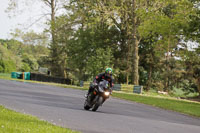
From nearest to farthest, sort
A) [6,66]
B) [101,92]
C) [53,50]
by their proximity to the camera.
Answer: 1. [101,92]
2. [53,50]
3. [6,66]

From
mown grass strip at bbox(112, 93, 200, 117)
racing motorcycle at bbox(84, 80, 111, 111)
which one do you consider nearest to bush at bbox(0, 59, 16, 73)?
mown grass strip at bbox(112, 93, 200, 117)

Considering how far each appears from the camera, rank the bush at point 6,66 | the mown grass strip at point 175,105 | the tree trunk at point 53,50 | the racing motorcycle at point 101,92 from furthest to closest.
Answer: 1. the bush at point 6,66
2. the tree trunk at point 53,50
3. the mown grass strip at point 175,105
4. the racing motorcycle at point 101,92

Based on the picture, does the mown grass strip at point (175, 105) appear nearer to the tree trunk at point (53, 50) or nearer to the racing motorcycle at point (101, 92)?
the racing motorcycle at point (101, 92)

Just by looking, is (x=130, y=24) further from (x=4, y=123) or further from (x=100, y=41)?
(x=4, y=123)

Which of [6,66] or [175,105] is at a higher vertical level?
[6,66]

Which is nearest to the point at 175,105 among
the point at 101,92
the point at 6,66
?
the point at 101,92

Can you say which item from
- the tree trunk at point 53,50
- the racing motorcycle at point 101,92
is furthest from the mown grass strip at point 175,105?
the tree trunk at point 53,50

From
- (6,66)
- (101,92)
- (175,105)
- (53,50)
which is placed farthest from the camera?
(6,66)

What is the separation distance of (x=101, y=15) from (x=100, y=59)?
872 cm

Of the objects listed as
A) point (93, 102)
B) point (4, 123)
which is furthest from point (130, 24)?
point (4, 123)

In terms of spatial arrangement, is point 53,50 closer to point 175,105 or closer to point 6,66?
point 6,66

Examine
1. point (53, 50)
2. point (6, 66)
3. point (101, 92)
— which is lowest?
point (101, 92)

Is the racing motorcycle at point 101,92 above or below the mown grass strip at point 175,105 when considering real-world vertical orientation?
above

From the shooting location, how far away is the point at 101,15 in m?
41.2
